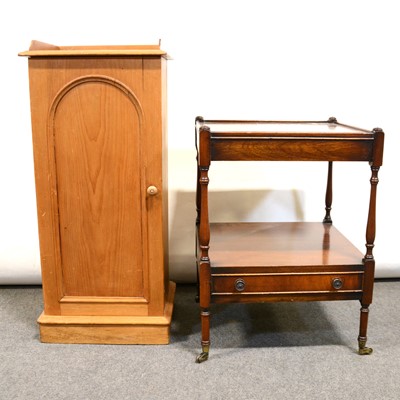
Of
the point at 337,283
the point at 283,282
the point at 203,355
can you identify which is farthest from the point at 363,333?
the point at 203,355

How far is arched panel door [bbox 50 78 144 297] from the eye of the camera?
207cm

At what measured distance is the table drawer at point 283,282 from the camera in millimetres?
2111

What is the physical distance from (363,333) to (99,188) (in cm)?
124

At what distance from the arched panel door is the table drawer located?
0.37 m

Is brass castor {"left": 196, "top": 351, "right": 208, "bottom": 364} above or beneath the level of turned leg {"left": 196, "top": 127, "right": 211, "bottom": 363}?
beneath

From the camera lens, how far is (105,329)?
7.40ft

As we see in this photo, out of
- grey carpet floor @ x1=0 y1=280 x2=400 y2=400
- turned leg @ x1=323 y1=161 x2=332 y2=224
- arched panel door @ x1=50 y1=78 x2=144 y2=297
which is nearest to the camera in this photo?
grey carpet floor @ x1=0 y1=280 x2=400 y2=400

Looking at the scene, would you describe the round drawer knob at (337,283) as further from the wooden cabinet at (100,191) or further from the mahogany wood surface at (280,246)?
the wooden cabinet at (100,191)

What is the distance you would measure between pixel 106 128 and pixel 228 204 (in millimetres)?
977

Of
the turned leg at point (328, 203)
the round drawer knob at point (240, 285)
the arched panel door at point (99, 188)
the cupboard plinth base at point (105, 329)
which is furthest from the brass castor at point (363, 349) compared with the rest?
the arched panel door at point (99, 188)

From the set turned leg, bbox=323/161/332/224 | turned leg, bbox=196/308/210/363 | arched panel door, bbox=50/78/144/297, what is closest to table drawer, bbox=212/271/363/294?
turned leg, bbox=196/308/210/363

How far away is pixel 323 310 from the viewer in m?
2.62

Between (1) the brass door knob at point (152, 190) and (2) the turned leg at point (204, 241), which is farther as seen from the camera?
(1) the brass door knob at point (152, 190)

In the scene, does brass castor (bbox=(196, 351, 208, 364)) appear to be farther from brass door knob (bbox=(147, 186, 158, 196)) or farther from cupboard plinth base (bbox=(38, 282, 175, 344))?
brass door knob (bbox=(147, 186, 158, 196))
